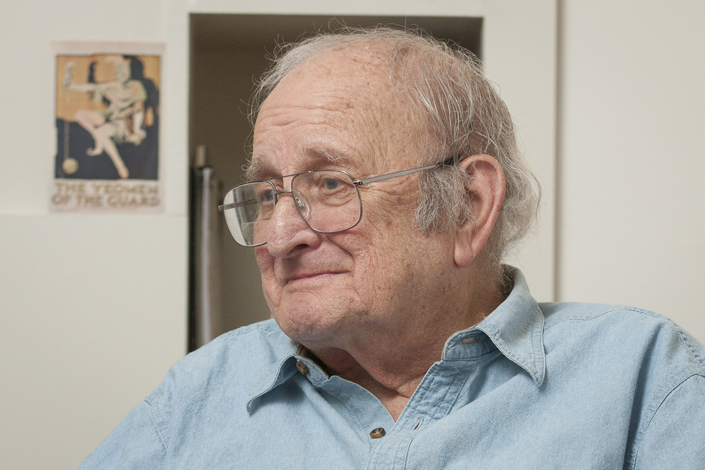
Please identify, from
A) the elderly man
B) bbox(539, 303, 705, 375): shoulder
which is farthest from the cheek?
bbox(539, 303, 705, 375): shoulder

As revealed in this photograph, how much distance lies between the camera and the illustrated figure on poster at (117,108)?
1681 mm

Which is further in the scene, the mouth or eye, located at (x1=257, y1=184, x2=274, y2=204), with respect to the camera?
eye, located at (x1=257, y1=184, x2=274, y2=204)

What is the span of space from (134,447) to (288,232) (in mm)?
494

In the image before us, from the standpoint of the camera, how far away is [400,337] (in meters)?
0.98

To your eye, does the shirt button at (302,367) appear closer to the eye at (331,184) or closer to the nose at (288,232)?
the nose at (288,232)

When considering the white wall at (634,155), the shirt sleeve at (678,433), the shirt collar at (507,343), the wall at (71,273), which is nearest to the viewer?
the shirt sleeve at (678,433)

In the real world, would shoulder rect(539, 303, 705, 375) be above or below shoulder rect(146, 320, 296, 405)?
above

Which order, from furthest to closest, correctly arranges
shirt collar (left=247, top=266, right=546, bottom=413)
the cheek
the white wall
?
the white wall < the cheek < shirt collar (left=247, top=266, right=546, bottom=413)

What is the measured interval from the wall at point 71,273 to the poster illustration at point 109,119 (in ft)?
0.10

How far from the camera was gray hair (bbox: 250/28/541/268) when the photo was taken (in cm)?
98

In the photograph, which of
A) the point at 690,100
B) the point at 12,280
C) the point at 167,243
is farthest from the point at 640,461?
the point at 12,280

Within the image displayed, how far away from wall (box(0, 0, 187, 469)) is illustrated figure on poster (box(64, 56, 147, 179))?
7cm

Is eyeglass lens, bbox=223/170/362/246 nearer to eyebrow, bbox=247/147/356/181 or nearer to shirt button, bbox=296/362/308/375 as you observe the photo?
eyebrow, bbox=247/147/356/181

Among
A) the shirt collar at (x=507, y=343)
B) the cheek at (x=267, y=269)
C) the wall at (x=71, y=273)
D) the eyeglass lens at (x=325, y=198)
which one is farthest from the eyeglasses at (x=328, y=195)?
the wall at (x=71, y=273)
